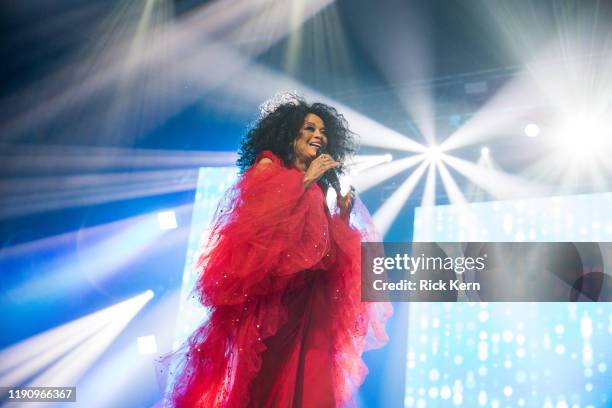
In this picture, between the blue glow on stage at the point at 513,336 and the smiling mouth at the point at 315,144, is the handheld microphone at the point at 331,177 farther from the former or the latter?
the blue glow on stage at the point at 513,336

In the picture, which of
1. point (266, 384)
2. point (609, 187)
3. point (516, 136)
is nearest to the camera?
point (266, 384)

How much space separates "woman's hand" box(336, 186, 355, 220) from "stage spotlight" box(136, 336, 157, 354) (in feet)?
6.13

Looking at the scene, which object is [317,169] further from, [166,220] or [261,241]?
[166,220]

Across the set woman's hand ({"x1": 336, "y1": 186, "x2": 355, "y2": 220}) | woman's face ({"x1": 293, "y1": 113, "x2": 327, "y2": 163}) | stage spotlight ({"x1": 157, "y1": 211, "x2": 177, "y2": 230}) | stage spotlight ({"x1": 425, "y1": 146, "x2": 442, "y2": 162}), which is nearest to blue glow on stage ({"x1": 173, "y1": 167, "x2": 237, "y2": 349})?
stage spotlight ({"x1": 157, "y1": 211, "x2": 177, "y2": 230})

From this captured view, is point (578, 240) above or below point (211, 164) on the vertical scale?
below

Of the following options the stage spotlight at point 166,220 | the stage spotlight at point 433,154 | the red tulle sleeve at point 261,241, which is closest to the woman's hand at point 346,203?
the red tulle sleeve at point 261,241

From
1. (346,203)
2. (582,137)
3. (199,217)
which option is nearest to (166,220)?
(199,217)

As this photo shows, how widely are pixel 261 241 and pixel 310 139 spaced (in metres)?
0.56

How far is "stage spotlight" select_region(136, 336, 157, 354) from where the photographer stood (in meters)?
3.39

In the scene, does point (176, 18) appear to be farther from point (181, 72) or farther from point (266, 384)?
point (266, 384)

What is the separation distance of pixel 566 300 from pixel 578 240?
300mm

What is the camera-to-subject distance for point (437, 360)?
2.86 meters

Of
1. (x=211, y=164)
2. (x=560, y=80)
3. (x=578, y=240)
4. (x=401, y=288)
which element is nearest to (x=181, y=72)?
(x=211, y=164)

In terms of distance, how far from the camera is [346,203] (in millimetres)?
1976
